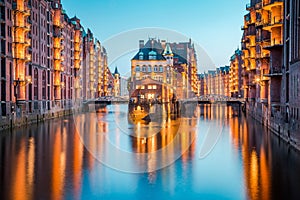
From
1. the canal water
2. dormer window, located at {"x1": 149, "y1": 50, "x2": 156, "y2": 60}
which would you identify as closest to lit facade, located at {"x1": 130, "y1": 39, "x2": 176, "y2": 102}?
dormer window, located at {"x1": 149, "y1": 50, "x2": 156, "y2": 60}

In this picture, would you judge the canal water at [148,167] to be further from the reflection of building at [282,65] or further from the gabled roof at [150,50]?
the gabled roof at [150,50]

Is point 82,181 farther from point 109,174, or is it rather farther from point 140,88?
point 140,88

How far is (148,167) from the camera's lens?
2655 centimetres

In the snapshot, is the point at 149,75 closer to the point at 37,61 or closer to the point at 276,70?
the point at 37,61

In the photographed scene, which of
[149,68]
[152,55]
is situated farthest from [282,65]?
[152,55]

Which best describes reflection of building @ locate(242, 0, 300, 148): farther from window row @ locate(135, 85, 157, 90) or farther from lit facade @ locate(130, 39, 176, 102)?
window row @ locate(135, 85, 157, 90)

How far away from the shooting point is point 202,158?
99.8 ft

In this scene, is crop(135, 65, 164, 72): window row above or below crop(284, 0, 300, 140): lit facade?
above

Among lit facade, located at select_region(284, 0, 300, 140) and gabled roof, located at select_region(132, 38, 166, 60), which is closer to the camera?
lit facade, located at select_region(284, 0, 300, 140)

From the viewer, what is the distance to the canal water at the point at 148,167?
2073cm

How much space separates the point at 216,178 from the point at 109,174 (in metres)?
5.94

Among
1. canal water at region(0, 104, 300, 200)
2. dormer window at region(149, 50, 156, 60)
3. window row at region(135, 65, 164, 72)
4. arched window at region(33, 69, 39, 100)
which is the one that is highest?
dormer window at region(149, 50, 156, 60)

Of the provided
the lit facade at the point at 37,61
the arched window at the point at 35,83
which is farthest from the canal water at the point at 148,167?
the arched window at the point at 35,83

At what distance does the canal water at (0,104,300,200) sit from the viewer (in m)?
20.7
